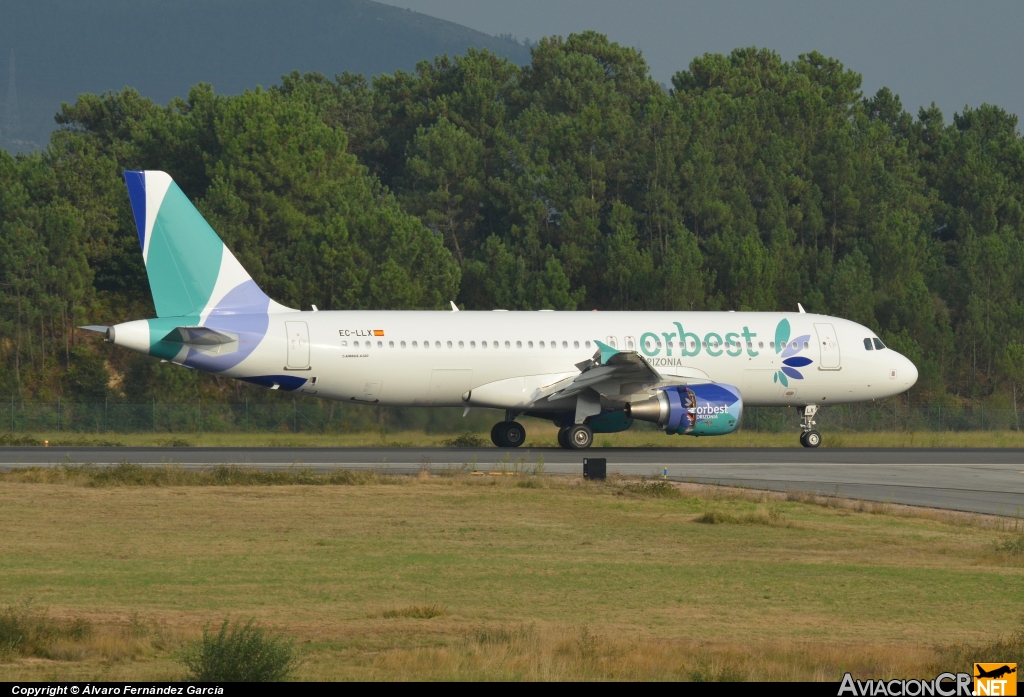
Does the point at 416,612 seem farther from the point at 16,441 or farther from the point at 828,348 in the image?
the point at 16,441

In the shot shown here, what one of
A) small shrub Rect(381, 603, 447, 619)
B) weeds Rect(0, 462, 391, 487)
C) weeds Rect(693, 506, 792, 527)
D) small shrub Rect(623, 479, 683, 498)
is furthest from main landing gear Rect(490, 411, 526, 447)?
small shrub Rect(381, 603, 447, 619)

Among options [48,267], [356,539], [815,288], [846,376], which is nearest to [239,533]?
[356,539]

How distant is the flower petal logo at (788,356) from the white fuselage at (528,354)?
6 cm

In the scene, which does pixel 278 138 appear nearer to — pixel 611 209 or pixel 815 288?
pixel 611 209

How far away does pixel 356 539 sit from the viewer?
17.0 metres

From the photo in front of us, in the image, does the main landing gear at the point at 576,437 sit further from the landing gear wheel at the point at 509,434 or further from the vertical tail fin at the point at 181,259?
the vertical tail fin at the point at 181,259

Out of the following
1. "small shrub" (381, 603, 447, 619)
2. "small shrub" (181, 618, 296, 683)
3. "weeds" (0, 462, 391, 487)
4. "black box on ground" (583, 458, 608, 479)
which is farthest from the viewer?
"black box on ground" (583, 458, 608, 479)

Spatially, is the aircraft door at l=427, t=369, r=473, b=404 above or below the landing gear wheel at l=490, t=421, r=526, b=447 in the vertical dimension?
above

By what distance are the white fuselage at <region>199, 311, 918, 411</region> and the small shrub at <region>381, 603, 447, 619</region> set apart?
66.6 feet

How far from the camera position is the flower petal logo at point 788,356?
36156 millimetres

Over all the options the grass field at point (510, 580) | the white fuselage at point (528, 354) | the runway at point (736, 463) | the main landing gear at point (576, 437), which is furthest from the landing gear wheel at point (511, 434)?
the grass field at point (510, 580)

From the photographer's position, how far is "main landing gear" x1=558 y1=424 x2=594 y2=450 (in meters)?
33.8

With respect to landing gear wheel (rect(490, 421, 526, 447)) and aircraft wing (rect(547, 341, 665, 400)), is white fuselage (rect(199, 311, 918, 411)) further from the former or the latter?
landing gear wheel (rect(490, 421, 526, 447))

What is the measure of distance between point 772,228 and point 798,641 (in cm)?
5883
